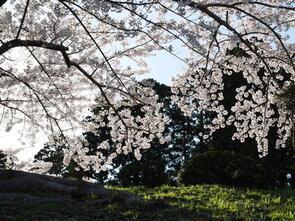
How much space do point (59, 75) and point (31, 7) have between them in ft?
4.10

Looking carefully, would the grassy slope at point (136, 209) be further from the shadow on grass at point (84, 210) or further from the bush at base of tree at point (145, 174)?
the bush at base of tree at point (145, 174)

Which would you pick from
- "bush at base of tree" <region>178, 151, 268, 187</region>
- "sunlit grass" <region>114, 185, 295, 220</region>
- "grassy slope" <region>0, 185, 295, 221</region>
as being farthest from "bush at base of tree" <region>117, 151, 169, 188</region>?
"grassy slope" <region>0, 185, 295, 221</region>

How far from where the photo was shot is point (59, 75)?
6.55 meters

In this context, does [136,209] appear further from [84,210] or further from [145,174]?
[145,174]

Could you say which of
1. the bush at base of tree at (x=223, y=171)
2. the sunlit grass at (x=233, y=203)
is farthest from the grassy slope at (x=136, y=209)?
the bush at base of tree at (x=223, y=171)

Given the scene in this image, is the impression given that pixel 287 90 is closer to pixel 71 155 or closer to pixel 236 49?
pixel 236 49

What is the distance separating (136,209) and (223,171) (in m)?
7.92

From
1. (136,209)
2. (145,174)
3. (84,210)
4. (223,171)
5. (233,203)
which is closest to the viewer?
(84,210)

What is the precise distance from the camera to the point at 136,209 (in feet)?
29.3

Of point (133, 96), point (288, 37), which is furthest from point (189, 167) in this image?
point (133, 96)

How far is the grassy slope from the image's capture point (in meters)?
8.26

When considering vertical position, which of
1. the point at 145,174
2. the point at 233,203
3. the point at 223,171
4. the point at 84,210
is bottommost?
the point at 84,210

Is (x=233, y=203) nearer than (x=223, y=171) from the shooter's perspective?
Yes

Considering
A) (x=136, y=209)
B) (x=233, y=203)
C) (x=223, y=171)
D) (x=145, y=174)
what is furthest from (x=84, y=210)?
(x=145, y=174)
